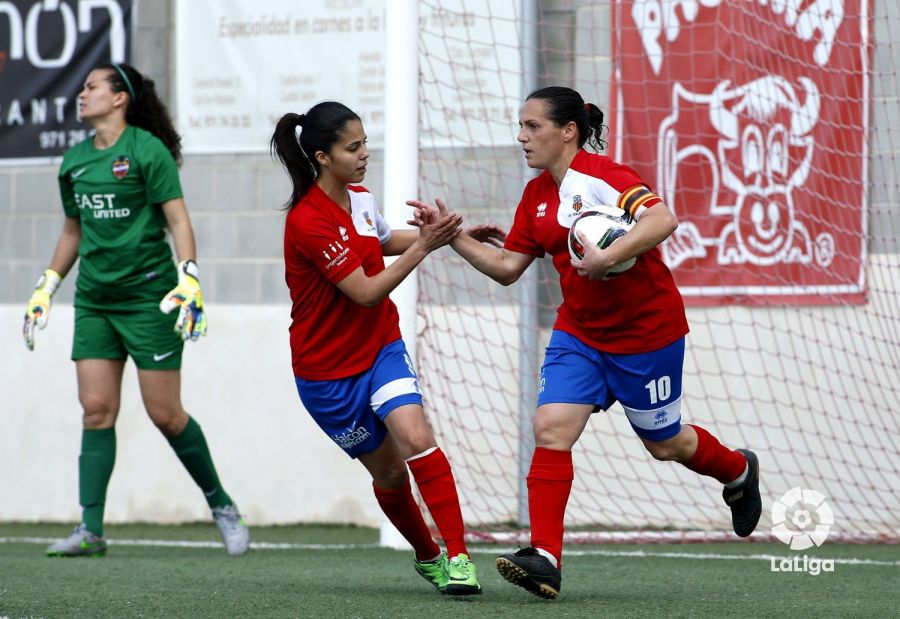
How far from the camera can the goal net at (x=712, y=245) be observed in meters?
6.45

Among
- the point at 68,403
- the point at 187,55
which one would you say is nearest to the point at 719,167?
the point at 187,55

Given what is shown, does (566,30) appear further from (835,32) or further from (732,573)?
(732,573)

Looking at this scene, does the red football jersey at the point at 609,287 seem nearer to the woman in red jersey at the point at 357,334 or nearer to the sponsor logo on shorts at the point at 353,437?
the woman in red jersey at the point at 357,334

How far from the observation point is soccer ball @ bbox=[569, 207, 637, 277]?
3.76m

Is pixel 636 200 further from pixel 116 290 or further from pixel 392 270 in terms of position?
pixel 116 290

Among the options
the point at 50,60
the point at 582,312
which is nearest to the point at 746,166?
the point at 582,312

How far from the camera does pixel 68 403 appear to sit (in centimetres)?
755

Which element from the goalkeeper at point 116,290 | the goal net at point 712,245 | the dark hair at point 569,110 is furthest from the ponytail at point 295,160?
the goal net at point 712,245

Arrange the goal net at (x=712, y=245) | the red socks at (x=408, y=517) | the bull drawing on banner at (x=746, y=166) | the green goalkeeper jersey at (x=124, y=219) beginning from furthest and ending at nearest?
the bull drawing on banner at (x=746, y=166) < the goal net at (x=712, y=245) < the green goalkeeper jersey at (x=124, y=219) < the red socks at (x=408, y=517)

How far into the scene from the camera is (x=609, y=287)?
3.96 meters

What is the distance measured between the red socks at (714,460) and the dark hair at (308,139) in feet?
4.58

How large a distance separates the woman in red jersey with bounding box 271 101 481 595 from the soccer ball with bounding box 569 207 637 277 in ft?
1.18

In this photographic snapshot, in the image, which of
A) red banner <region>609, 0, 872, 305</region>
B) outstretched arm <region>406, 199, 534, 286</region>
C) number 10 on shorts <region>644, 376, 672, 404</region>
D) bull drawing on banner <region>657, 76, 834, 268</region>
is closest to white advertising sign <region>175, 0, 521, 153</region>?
red banner <region>609, 0, 872, 305</region>

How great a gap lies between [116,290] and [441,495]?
2061 mm
